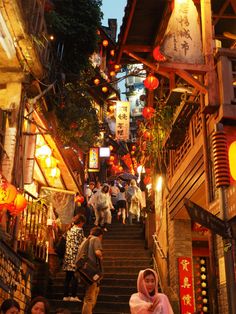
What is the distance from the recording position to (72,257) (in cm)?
1192

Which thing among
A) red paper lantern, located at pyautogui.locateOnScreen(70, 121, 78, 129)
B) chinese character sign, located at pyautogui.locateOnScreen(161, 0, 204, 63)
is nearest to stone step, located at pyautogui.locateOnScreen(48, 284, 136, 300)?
chinese character sign, located at pyautogui.locateOnScreen(161, 0, 204, 63)

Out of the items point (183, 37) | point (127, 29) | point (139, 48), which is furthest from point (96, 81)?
point (183, 37)

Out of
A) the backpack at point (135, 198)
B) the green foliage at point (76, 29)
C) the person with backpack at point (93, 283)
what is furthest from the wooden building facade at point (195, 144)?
the backpack at point (135, 198)

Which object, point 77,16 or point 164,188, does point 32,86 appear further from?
point 77,16

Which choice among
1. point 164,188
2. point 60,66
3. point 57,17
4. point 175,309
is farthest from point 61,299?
point 57,17

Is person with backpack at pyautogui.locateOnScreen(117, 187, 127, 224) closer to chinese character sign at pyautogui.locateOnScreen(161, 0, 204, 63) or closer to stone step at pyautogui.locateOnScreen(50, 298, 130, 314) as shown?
stone step at pyautogui.locateOnScreen(50, 298, 130, 314)

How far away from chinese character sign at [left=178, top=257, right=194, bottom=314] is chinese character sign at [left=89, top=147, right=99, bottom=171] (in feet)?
40.7

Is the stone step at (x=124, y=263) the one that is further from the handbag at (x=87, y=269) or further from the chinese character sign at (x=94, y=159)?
the chinese character sign at (x=94, y=159)

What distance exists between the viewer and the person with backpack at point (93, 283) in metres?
9.86

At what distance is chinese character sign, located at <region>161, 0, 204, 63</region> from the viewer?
31.6 ft

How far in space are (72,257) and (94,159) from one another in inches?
494

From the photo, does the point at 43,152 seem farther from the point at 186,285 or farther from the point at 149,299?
the point at 149,299

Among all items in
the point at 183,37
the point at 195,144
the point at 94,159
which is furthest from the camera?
the point at 94,159

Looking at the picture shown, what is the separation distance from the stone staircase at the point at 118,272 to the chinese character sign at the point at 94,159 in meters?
5.02
